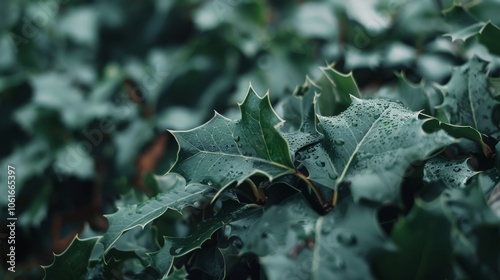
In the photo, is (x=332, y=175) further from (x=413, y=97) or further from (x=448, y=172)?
(x=413, y=97)

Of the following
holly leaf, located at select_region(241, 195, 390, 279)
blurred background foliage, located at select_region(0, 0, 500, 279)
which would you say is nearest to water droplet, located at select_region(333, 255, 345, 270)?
holly leaf, located at select_region(241, 195, 390, 279)

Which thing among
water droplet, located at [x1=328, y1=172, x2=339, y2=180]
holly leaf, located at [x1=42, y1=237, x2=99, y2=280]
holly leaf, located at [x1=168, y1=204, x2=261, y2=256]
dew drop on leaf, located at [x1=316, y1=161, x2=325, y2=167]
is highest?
dew drop on leaf, located at [x1=316, y1=161, x2=325, y2=167]

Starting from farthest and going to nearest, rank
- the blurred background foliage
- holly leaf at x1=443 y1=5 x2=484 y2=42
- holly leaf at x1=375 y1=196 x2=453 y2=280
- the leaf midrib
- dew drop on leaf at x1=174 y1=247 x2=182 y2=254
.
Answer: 1. the blurred background foliage
2. holly leaf at x1=443 y1=5 x2=484 y2=42
3. dew drop on leaf at x1=174 y1=247 x2=182 y2=254
4. the leaf midrib
5. holly leaf at x1=375 y1=196 x2=453 y2=280

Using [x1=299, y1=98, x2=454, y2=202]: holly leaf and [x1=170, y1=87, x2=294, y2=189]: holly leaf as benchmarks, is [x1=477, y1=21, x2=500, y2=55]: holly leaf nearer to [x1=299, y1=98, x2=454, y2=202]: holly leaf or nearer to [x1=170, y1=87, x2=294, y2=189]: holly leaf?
[x1=299, y1=98, x2=454, y2=202]: holly leaf

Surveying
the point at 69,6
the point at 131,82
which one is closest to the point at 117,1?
the point at 69,6

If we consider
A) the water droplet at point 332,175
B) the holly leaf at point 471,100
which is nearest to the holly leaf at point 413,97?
the holly leaf at point 471,100

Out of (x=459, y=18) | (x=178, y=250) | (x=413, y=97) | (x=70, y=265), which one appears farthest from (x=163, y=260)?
(x=459, y=18)

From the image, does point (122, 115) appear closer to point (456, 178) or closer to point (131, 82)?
point (131, 82)
